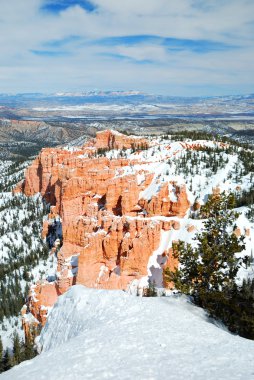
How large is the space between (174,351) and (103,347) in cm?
376

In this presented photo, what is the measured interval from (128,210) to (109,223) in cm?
1029

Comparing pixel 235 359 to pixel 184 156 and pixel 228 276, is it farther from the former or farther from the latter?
pixel 184 156

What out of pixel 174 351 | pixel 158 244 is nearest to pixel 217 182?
pixel 158 244

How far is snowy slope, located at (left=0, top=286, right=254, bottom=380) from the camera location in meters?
16.7

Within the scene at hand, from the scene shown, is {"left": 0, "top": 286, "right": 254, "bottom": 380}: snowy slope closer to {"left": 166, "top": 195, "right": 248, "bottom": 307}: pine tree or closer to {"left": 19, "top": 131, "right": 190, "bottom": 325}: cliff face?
{"left": 166, "top": 195, "right": 248, "bottom": 307}: pine tree

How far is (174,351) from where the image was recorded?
739 inches

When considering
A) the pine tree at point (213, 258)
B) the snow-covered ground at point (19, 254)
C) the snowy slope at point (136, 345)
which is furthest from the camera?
the snow-covered ground at point (19, 254)

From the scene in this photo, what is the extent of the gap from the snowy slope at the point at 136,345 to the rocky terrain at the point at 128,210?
111ft

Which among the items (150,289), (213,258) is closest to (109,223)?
(150,289)

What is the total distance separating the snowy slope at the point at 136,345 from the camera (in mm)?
16672

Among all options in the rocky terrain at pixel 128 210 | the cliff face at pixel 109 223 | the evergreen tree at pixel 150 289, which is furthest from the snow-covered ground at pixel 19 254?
the evergreen tree at pixel 150 289

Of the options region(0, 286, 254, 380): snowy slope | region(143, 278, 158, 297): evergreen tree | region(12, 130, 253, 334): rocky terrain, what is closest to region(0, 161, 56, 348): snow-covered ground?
region(12, 130, 253, 334): rocky terrain

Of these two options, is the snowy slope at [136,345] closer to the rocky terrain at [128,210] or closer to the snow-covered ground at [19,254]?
the rocky terrain at [128,210]

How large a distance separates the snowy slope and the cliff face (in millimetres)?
41285
